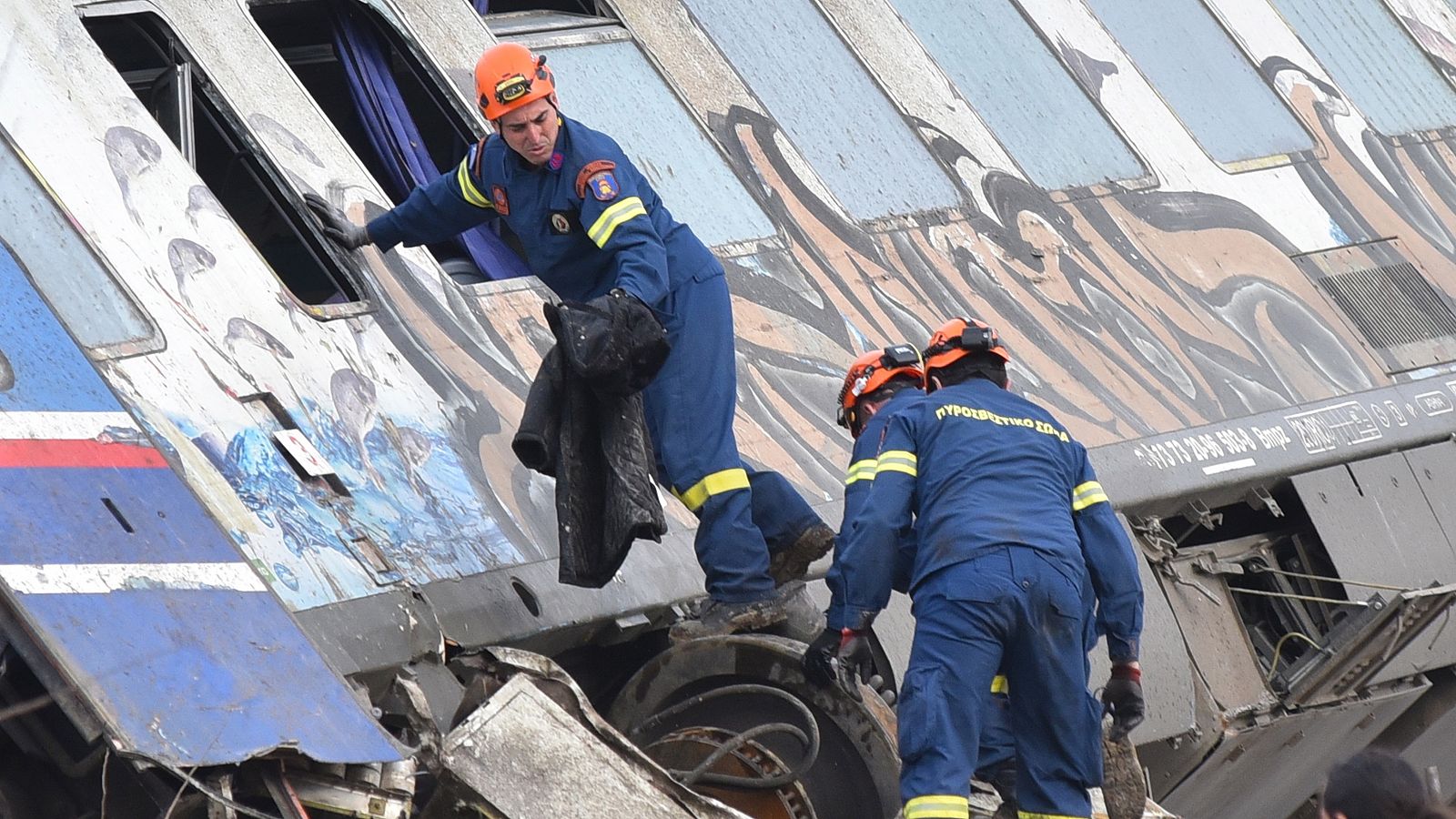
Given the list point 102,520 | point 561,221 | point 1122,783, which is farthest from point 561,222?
point 1122,783

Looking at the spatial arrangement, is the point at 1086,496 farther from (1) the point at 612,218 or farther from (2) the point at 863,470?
(1) the point at 612,218

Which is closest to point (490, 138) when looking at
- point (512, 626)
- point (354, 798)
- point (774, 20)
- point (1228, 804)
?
point (512, 626)

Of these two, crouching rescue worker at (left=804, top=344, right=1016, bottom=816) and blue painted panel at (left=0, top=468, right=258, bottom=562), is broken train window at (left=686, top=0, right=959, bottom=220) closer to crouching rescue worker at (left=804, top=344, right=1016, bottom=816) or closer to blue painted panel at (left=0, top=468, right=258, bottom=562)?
crouching rescue worker at (left=804, top=344, right=1016, bottom=816)

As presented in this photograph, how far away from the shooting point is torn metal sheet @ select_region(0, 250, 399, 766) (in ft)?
16.1

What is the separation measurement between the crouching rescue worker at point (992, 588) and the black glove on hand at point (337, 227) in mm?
1942

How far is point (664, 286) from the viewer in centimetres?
641

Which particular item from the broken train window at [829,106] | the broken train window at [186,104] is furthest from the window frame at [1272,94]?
the broken train window at [186,104]

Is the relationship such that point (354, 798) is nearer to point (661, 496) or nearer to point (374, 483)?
point (374, 483)

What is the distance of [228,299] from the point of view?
693cm

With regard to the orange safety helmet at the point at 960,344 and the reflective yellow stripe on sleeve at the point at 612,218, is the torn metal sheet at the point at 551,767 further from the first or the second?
the orange safety helmet at the point at 960,344

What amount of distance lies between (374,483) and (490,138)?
3.60 feet

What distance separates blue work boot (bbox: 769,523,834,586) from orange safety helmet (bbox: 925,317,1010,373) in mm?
597

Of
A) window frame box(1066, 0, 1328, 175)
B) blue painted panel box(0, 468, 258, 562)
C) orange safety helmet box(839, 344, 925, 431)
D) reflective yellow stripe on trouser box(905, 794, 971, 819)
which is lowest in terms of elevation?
window frame box(1066, 0, 1328, 175)

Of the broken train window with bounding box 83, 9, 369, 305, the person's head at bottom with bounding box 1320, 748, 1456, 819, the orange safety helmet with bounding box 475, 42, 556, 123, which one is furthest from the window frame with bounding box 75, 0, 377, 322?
the person's head at bottom with bounding box 1320, 748, 1456, 819
